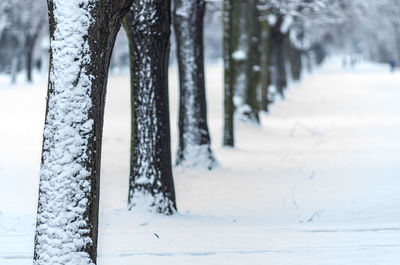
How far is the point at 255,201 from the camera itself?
9781mm

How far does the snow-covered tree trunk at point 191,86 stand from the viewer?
12031 millimetres

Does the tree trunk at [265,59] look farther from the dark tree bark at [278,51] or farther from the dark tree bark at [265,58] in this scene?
the dark tree bark at [278,51]

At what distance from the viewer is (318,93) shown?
4316 cm

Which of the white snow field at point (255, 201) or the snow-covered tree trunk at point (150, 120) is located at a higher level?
the snow-covered tree trunk at point (150, 120)

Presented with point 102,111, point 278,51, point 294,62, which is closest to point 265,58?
point 278,51

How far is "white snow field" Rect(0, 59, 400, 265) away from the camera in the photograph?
597 centimetres

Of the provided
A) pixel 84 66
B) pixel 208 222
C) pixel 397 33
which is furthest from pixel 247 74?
pixel 397 33

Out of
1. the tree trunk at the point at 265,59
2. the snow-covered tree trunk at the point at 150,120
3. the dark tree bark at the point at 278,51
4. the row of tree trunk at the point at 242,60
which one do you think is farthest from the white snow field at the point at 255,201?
the dark tree bark at the point at 278,51

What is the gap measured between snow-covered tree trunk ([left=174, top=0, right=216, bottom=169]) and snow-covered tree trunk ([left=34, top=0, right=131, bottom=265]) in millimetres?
7563

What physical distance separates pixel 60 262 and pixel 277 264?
201cm

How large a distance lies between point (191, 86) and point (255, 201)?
3.37 m

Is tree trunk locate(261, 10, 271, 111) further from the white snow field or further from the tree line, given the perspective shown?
the tree line

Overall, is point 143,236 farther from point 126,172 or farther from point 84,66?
point 126,172

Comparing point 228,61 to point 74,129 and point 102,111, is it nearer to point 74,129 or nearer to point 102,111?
point 102,111
